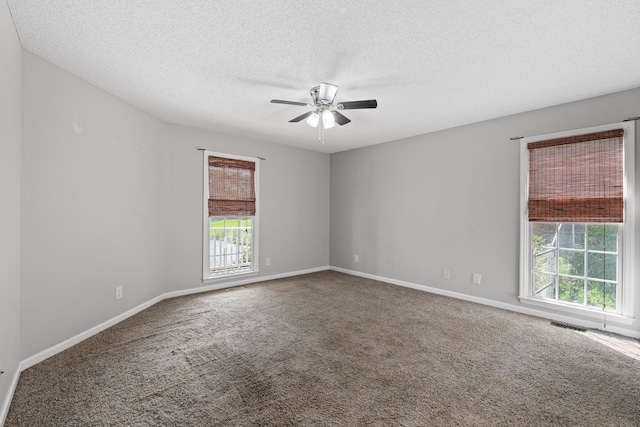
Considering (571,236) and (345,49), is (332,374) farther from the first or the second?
(571,236)

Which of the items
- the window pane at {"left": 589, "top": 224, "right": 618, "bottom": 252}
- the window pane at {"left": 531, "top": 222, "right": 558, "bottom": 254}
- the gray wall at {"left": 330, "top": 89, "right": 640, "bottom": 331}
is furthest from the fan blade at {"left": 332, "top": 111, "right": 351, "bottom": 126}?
the window pane at {"left": 589, "top": 224, "right": 618, "bottom": 252}

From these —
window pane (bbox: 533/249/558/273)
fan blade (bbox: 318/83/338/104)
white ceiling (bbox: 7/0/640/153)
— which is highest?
white ceiling (bbox: 7/0/640/153)

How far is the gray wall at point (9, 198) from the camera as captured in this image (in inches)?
68.7

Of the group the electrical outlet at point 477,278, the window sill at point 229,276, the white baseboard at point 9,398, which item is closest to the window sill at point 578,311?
the electrical outlet at point 477,278

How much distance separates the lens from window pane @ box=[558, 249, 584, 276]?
319 cm

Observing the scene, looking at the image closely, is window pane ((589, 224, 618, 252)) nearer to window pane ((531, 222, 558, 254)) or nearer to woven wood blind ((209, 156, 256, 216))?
window pane ((531, 222, 558, 254))

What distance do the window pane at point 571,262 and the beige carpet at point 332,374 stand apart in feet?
2.24

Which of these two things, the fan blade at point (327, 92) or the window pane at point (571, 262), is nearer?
the fan blade at point (327, 92)

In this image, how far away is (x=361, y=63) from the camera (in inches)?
91.9

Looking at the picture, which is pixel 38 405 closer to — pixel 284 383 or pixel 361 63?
pixel 284 383

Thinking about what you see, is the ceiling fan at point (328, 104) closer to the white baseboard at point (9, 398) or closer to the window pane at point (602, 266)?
the white baseboard at point (9, 398)

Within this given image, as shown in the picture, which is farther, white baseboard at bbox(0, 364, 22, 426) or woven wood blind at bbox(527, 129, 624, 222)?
woven wood blind at bbox(527, 129, 624, 222)

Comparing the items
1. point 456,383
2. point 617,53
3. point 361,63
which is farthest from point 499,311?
point 361,63

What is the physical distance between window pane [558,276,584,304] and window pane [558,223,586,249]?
1.28 feet
